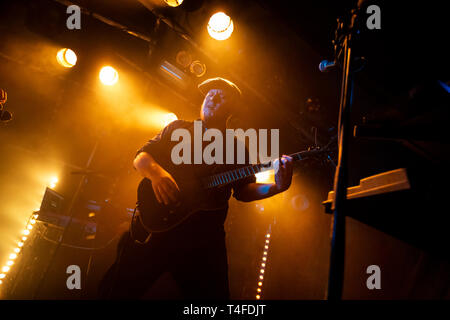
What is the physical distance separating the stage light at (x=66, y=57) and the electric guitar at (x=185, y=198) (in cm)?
388

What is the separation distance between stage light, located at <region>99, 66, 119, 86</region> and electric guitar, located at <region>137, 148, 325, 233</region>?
328 centimetres

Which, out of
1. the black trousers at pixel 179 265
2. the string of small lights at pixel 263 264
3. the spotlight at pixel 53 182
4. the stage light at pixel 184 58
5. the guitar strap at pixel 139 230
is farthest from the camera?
the spotlight at pixel 53 182

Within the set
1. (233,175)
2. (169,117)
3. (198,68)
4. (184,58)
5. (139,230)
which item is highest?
(184,58)

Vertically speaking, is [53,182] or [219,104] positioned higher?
[219,104]

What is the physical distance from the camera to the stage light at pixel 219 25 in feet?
11.6

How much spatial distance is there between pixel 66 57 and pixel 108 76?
0.89 metres

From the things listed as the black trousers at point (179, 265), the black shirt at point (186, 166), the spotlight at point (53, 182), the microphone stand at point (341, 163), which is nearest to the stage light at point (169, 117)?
the black shirt at point (186, 166)

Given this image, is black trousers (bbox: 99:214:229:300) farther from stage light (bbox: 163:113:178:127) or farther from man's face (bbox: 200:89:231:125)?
stage light (bbox: 163:113:178:127)

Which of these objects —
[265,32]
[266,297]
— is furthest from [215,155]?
[266,297]

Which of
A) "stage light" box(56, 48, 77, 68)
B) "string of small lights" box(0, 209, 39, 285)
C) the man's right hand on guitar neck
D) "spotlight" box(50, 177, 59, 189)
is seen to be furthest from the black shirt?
"spotlight" box(50, 177, 59, 189)

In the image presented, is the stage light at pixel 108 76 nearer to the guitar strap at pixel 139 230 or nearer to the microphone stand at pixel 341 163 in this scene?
the guitar strap at pixel 139 230

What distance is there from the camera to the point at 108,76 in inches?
180

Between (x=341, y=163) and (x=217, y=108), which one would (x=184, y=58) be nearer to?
(x=217, y=108)

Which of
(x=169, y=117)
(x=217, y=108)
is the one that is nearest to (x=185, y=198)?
(x=217, y=108)
